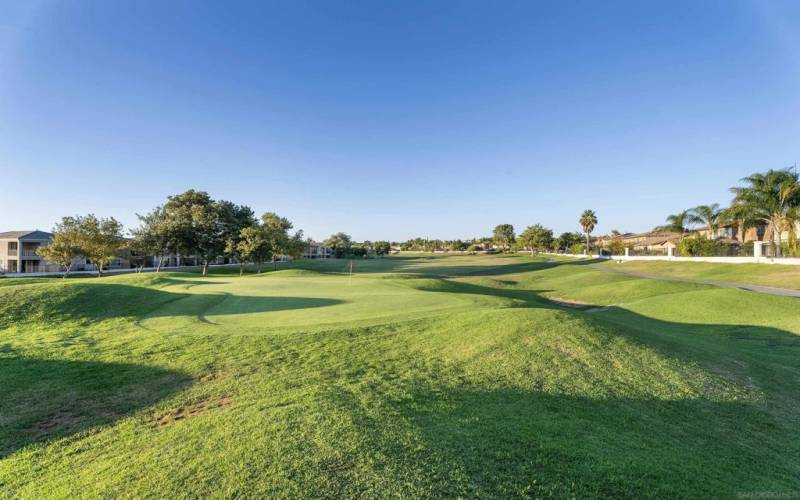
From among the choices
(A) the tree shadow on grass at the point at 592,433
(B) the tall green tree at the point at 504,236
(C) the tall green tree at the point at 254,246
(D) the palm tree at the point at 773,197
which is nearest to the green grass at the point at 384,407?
(A) the tree shadow on grass at the point at 592,433

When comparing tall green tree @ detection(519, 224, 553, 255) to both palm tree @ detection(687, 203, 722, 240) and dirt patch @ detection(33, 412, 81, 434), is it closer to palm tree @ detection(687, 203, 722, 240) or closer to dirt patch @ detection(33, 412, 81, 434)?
palm tree @ detection(687, 203, 722, 240)

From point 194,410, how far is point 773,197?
211 ft

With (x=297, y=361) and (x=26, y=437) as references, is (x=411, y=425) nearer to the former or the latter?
(x=297, y=361)

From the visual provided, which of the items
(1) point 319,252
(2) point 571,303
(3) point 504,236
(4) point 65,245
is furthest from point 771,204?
(1) point 319,252

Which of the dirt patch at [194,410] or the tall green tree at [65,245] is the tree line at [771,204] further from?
the tall green tree at [65,245]

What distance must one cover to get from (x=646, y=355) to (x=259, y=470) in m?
8.76

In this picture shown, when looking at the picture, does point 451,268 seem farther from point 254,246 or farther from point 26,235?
point 26,235

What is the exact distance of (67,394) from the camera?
6.93 meters

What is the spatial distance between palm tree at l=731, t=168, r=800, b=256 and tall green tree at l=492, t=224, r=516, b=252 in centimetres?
9659

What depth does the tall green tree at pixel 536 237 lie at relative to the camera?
110m

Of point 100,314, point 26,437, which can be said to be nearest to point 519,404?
point 26,437

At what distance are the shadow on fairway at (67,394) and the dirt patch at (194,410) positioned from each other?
76 centimetres

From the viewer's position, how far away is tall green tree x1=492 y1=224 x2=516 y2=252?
147500 millimetres

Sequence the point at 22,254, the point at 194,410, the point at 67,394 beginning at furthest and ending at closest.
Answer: the point at 22,254
the point at 67,394
the point at 194,410
